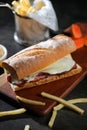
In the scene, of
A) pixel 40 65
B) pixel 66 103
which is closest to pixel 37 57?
pixel 40 65

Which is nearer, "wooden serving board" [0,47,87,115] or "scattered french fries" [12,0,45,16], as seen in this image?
"wooden serving board" [0,47,87,115]

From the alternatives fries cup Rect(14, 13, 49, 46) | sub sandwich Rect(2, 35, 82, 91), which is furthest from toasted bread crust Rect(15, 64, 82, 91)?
fries cup Rect(14, 13, 49, 46)

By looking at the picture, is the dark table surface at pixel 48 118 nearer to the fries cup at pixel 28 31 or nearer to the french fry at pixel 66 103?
the french fry at pixel 66 103

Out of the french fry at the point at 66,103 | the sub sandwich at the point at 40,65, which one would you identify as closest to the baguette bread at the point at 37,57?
the sub sandwich at the point at 40,65

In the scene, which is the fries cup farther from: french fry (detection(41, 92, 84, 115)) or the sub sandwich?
french fry (detection(41, 92, 84, 115))

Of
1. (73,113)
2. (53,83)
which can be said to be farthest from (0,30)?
(73,113)

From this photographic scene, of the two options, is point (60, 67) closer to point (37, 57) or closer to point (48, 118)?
point (37, 57)
